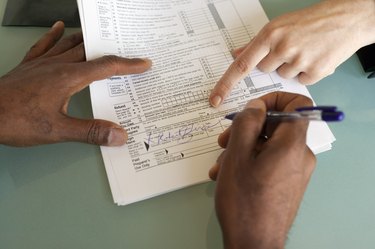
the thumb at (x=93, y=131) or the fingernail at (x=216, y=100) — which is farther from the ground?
the thumb at (x=93, y=131)

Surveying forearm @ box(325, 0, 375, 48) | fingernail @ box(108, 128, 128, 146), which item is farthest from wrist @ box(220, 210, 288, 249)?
forearm @ box(325, 0, 375, 48)

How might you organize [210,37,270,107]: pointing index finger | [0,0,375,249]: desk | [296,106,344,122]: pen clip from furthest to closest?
[210,37,270,107]: pointing index finger → [0,0,375,249]: desk → [296,106,344,122]: pen clip

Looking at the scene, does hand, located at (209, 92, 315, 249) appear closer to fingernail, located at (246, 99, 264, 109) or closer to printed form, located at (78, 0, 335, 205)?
fingernail, located at (246, 99, 264, 109)

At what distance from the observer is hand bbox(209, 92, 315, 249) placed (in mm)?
494

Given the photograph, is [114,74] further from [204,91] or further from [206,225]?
[206,225]

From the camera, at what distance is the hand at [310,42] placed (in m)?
0.73

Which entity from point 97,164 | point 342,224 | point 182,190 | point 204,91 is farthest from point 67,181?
point 342,224

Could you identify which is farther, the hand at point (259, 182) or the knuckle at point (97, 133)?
the knuckle at point (97, 133)

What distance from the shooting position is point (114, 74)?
28.8 inches

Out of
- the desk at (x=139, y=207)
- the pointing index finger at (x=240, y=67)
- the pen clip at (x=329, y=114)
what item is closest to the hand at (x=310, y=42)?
the pointing index finger at (x=240, y=67)
